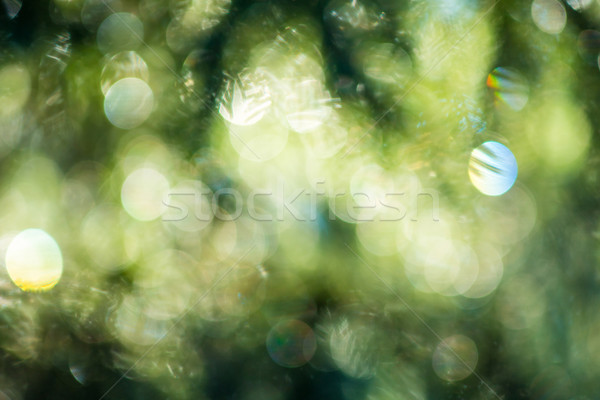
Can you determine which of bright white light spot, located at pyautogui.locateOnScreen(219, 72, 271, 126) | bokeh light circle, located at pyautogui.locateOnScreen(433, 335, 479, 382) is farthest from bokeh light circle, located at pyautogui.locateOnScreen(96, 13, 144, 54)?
bokeh light circle, located at pyautogui.locateOnScreen(433, 335, 479, 382)

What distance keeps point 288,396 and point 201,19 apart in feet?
1.78

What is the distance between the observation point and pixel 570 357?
66 cm

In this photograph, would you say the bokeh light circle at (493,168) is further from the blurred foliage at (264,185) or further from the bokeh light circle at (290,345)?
the bokeh light circle at (290,345)

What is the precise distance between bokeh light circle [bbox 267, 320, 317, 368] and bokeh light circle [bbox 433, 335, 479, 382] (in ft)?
0.62

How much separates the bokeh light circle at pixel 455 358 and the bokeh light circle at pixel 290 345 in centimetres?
19

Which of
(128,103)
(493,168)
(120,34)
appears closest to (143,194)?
(128,103)

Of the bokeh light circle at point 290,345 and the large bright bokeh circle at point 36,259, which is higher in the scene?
the large bright bokeh circle at point 36,259

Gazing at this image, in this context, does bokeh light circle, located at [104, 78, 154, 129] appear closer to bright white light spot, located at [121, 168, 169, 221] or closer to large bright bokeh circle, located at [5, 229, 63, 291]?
bright white light spot, located at [121, 168, 169, 221]

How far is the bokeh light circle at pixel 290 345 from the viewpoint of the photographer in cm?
60

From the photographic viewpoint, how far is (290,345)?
0.62 metres

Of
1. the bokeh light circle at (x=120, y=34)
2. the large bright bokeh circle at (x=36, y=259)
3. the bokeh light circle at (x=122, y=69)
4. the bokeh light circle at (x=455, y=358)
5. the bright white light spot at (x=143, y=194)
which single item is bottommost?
the bokeh light circle at (x=455, y=358)

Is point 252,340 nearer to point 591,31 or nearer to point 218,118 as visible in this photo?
point 218,118

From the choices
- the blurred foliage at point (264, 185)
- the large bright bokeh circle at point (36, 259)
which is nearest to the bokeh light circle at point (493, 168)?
the blurred foliage at point (264, 185)

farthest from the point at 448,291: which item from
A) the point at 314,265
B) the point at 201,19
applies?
the point at 201,19
